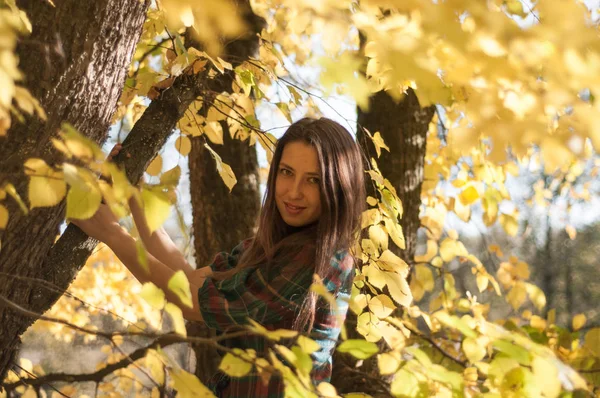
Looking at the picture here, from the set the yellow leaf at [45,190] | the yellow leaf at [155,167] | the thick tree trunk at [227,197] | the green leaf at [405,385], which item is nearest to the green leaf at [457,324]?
the green leaf at [405,385]

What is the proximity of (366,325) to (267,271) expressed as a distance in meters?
0.28

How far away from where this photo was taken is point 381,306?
5.44 feet

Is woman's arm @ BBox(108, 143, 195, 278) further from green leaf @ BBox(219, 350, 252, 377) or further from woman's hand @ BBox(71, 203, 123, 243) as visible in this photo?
green leaf @ BBox(219, 350, 252, 377)

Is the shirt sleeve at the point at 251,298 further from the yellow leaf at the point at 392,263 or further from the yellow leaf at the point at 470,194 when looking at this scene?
the yellow leaf at the point at 470,194

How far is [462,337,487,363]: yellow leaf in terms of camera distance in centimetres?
114

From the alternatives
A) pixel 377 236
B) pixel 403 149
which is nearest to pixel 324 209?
pixel 377 236

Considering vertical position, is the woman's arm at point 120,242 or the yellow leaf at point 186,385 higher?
the woman's arm at point 120,242

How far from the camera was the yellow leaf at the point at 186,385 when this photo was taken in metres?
0.92

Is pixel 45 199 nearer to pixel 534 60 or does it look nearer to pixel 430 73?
pixel 430 73

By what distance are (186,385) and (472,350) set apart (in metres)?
0.50

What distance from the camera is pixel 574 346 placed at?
1652mm

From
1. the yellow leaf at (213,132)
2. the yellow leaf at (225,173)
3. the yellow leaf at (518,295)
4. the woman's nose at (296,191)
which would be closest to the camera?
the woman's nose at (296,191)

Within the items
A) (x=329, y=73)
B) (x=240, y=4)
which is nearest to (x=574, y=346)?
(x=329, y=73)

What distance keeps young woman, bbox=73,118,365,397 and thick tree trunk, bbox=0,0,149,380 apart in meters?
0.20
